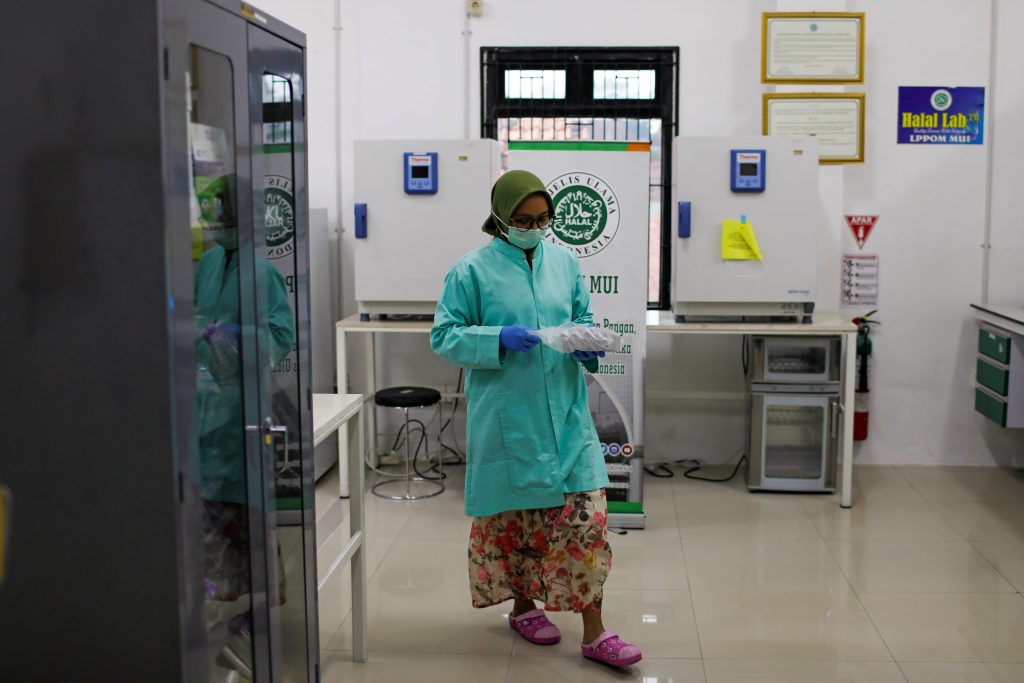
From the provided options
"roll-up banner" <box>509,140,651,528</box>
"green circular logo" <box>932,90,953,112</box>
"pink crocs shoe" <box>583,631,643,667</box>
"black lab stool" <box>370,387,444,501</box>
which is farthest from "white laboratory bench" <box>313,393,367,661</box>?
"green circular logo" <box>932,90,953,112</box>

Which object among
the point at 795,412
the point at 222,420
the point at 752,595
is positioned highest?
the point at 222,420

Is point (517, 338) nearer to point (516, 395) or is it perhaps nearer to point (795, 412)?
point (516, 395)

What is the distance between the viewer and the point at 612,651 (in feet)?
9.13

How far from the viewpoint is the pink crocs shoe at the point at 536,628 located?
9.75 ft

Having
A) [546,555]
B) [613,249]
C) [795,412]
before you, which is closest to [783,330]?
[795,412]

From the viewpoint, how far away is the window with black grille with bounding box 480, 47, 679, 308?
16.0 feet

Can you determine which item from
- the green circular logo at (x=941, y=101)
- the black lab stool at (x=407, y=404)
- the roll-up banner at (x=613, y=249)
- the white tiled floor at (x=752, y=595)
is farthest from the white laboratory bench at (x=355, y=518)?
the green circular logo at (x=941, y=101)

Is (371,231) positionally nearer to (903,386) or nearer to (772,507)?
(772,507)

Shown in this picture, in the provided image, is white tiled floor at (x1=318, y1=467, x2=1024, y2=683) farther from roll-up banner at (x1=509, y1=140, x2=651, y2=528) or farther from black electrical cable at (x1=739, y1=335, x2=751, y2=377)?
black electrical cable at (x1=739, y1=335, x2=751, y2=377)

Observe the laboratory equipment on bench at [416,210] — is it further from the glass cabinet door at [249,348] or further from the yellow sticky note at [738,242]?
the glass cabinet door at [249,348]

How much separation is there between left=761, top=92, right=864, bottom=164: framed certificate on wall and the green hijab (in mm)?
2421

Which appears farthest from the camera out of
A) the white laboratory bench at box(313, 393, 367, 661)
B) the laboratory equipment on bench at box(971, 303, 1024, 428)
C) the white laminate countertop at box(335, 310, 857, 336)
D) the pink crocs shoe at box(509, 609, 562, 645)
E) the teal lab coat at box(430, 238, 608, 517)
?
the laboratory equipment on bench at box(971, 303, 1024, 428)

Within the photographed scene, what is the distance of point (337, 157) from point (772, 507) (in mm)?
2587

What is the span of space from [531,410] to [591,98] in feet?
8.42
